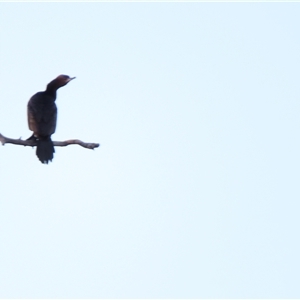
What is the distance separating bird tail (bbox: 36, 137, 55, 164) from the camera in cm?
1196

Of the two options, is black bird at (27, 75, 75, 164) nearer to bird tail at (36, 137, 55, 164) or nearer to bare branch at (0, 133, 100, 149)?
bird tail at (36, 137, 55, 164)

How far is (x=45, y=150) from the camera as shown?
12039 mm

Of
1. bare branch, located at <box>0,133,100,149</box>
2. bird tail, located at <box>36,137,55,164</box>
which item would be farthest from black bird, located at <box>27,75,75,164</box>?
bare branch, located at <box>0,133,100,149</box>

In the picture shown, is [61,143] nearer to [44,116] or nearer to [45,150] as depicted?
[45,150]

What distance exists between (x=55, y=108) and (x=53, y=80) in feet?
1.61

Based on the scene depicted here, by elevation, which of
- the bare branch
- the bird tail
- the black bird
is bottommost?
the bare branch

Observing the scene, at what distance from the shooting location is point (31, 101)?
13102mm

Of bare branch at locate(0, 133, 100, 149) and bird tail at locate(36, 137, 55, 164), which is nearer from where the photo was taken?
bare branch at locate(0, 133, 100, 149)

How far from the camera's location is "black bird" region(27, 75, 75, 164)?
12055 millimetres

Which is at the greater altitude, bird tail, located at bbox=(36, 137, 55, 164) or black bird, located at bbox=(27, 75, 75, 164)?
black bird, located at bbox=(27, 75, 75, 164)

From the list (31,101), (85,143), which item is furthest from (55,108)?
(85,143)

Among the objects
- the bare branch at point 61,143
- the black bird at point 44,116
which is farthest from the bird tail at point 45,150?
the bare branch at point 61,143

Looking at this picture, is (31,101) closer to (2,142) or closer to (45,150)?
(45,150)

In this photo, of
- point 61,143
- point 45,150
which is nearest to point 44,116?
point 45,150
